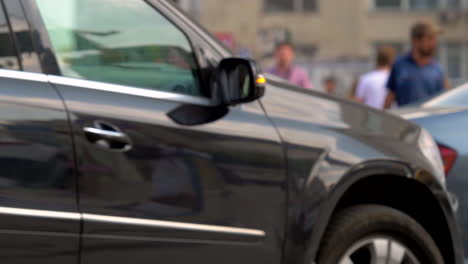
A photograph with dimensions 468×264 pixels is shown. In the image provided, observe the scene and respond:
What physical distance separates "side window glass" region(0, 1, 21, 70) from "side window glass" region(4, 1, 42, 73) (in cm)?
2

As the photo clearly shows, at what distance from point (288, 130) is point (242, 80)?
0.26 meters

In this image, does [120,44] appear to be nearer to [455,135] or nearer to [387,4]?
[455,135]

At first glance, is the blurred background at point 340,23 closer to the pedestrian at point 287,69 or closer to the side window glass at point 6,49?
the pedestrian at point 287,69

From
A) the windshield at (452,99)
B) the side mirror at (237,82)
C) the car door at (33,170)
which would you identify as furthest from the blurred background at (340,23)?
the car door at (33,170)

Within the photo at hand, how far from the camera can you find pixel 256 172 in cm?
331

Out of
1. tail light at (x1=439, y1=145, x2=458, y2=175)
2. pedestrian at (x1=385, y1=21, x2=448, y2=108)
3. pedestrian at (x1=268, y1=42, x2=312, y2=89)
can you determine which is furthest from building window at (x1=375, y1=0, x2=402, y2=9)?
tail light at (x1=439, y1=145, x2=458, y2=175)

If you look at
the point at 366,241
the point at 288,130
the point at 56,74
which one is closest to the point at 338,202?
the point at 366,241

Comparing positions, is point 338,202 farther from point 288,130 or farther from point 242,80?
point 242,80

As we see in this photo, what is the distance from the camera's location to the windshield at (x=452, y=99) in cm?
550

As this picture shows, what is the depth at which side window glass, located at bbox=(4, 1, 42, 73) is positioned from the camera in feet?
9.56

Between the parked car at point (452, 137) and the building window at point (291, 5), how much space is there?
27.7 m

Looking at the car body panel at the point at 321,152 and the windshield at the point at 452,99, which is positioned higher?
the car body panel at the point at 321,152

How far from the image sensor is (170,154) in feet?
10.2

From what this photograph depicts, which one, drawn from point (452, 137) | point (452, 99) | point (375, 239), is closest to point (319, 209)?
point (375, 239)
